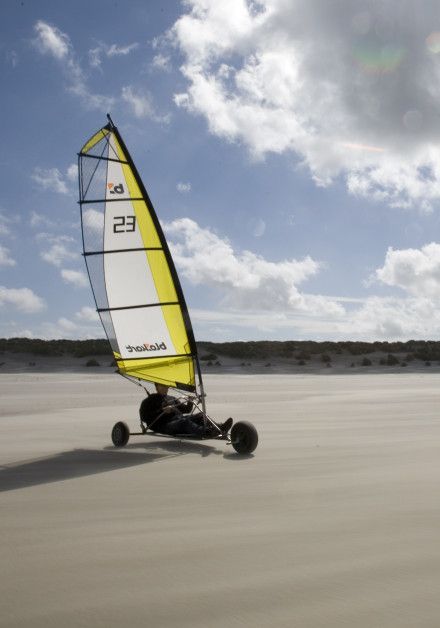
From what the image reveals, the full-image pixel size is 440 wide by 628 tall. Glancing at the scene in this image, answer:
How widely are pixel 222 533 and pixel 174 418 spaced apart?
431 centimetres

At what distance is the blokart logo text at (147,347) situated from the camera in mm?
8484

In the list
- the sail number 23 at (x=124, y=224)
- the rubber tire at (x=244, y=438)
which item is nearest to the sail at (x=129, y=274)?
the sail number 23 at (x=124, y=224)

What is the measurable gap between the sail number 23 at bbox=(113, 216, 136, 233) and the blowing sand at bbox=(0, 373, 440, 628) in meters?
2.84

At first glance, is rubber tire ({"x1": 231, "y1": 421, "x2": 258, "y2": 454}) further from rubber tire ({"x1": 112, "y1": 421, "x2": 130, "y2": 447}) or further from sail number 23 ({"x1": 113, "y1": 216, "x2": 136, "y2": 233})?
sail number 23 ({"x1": 113, "y1": 216, "x2": 136, "y2": 233})

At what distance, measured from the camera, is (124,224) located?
846 cm

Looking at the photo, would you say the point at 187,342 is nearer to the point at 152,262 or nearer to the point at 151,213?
the point at 152,262

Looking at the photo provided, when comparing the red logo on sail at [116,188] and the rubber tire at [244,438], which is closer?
the rubber tire at [244,438]

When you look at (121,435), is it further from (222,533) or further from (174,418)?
(222,533)

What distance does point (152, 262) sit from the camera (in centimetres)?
837

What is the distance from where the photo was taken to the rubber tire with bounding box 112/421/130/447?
25.6 ft

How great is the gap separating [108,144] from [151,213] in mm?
1184

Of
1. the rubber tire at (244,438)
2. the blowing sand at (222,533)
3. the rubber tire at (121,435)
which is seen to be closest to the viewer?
the blowing sand at (222,533)

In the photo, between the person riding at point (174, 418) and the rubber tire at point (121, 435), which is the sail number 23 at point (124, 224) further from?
the rubber tire at point (121, 435)

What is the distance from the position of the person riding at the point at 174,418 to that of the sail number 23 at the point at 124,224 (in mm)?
2162
